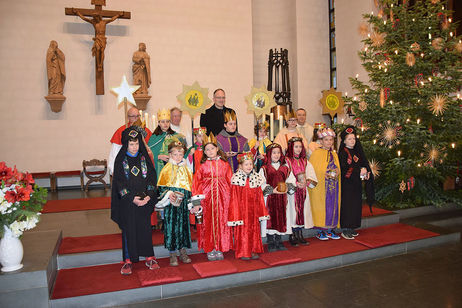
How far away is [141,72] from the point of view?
10.8 meters

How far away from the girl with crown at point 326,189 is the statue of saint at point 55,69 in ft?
26.1

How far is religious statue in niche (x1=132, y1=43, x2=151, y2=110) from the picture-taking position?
10.7 metres

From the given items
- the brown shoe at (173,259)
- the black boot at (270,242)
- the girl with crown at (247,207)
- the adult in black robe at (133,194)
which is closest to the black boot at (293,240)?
the black boot at (270,242)

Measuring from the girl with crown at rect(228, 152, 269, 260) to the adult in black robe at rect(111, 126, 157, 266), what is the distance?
1064 mm

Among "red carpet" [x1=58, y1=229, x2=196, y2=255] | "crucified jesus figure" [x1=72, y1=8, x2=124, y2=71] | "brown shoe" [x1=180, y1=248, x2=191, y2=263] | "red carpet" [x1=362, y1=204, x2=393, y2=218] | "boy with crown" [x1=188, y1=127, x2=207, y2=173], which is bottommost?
"brown shoe" [x1=180, y1=248, x2=191, y2=263]

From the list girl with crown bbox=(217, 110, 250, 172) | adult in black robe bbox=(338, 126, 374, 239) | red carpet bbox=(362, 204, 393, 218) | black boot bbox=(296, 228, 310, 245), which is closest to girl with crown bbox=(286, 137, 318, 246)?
black boot bbox=(296, 228, 310, 245)

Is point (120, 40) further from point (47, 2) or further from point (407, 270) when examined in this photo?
point (407, 270)

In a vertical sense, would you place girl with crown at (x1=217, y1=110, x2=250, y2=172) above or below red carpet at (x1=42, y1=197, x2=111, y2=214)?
above

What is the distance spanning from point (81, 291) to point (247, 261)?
199cm

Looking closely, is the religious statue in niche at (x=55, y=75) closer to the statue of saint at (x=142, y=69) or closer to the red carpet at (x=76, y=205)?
the statue of saint at (x=142, y=69)

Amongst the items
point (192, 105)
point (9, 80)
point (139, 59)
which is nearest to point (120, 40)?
point (139, 59)

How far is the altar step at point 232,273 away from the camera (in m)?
3.79

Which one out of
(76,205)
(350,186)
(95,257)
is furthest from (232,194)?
(76,205)

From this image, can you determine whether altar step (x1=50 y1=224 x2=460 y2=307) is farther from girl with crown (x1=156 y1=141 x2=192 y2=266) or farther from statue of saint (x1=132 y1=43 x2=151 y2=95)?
statue of saint (x1=132 y1=43 x2=151 y2=95)
